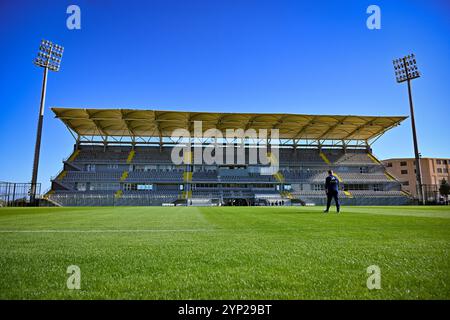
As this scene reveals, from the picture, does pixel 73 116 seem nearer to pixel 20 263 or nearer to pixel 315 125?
pixel 315 125

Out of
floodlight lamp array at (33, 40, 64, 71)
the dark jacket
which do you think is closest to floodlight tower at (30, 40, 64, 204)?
floodlight lamp array at (33, 40, 64, 71)

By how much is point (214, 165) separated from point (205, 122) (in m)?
9.26

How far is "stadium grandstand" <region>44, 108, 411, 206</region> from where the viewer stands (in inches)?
1547

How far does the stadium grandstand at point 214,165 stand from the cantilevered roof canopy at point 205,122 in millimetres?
148

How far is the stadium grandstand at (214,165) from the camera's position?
39281 mm

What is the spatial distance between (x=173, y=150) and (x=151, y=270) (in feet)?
153

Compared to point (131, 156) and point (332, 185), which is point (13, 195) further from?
point (332, 185)

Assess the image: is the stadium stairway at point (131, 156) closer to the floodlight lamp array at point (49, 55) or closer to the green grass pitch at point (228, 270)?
the floodlight lamp array at point (49, 55)

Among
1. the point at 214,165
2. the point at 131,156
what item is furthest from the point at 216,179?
the point at 131,156

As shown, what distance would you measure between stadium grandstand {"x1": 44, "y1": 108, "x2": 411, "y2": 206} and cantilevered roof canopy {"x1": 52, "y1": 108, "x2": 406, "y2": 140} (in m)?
0.15

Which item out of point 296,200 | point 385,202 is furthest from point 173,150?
point 385,202

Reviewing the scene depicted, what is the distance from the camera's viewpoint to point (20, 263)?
274cm

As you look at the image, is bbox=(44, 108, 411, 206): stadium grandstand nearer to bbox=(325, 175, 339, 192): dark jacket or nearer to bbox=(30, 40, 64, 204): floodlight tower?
bbox=(30, 40, 64, 204): floodlight tower

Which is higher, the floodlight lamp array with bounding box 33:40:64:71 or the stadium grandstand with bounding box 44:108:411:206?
the floodlight lamp array with bounding box 33:40:64:71
